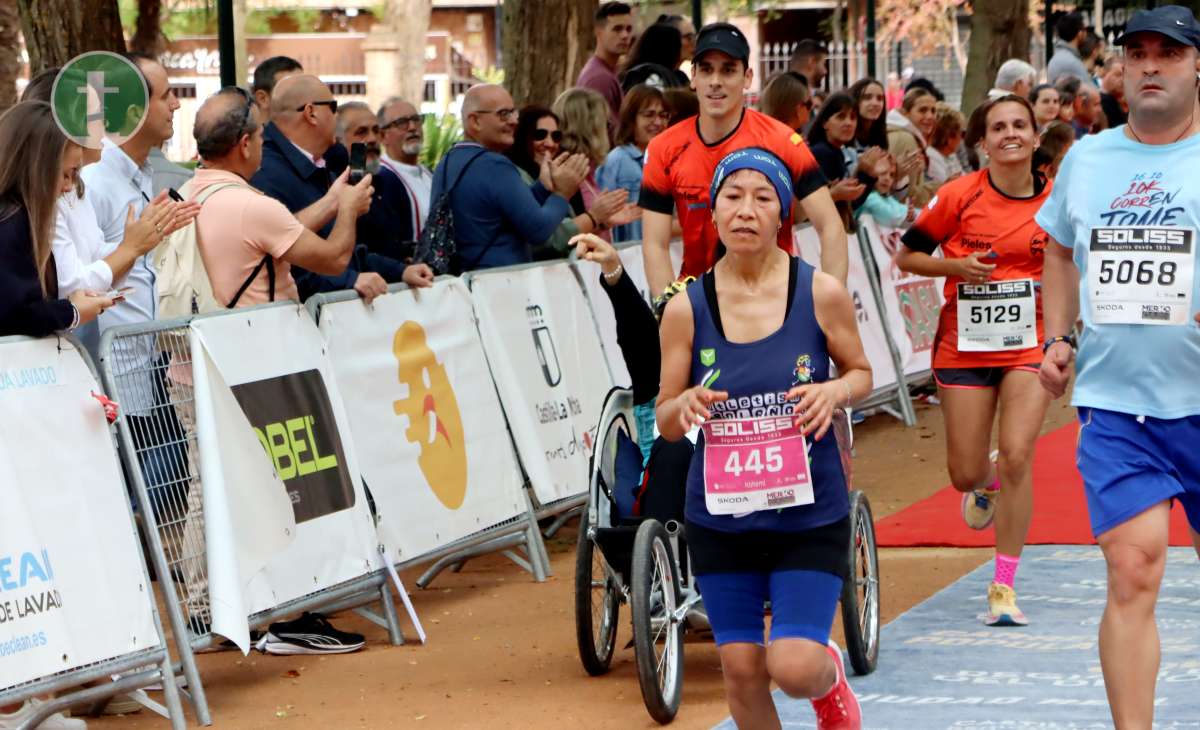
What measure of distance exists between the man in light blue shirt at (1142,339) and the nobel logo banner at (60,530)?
128 inches

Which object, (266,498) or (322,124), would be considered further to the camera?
(322,124)

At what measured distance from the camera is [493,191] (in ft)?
31.2

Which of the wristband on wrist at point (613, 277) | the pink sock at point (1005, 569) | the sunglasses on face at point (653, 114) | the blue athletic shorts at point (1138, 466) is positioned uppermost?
the sunglasses on face at point (653, 114)

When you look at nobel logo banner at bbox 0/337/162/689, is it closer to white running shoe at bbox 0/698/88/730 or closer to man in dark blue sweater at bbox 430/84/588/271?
white running shoe at bbox 0/698/88/730

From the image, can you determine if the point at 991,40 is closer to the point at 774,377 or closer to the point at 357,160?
the point at 357,160

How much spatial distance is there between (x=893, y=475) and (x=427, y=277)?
162 inches

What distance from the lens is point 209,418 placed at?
7105 millimetres

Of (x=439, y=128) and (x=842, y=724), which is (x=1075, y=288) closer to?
(x=842, y=724)

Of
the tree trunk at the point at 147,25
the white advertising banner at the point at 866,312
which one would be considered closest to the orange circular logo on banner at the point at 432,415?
the white advertising banner at the point at 866,312

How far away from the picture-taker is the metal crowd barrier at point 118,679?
20.5 feet

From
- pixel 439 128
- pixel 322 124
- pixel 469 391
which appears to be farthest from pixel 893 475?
pixel 439 128

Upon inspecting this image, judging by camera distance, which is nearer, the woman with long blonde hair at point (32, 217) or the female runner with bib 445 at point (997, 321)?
the woman with long blonde hair at point (32, 217)

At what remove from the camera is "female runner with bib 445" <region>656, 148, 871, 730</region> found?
16.9 ft

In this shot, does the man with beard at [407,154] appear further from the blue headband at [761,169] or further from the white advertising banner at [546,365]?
the blue headband at [761,169]
